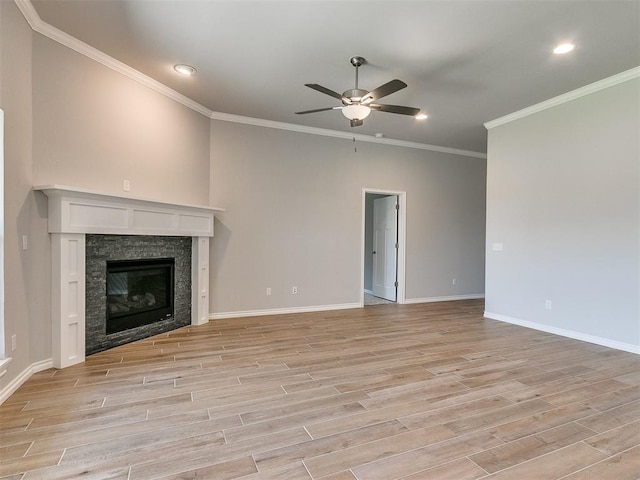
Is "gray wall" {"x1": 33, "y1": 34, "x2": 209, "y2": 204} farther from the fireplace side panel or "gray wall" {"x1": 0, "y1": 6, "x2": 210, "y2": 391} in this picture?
the fireplace side panel

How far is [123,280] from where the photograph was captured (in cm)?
370

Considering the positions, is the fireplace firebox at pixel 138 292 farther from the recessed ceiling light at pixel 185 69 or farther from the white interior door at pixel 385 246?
the white interior door at pixel 385 246

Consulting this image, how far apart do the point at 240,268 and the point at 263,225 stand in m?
0.74

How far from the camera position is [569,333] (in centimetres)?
405

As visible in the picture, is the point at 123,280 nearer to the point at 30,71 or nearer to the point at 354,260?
the point at 30,71

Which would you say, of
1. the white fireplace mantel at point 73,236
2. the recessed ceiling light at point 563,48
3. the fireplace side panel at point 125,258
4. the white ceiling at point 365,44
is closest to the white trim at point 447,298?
the white ceiling at point 365,44

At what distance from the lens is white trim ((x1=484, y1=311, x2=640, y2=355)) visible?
11.6ft

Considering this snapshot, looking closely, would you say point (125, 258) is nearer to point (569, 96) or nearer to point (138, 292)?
point (138, 292)

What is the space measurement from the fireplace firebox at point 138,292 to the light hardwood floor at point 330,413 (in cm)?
34

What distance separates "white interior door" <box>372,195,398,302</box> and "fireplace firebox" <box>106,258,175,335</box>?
12.9ft

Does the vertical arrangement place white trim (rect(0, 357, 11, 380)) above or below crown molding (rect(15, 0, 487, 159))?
below

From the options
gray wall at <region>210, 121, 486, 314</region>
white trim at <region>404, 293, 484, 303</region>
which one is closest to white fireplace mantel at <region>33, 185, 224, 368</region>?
gray wall at <region>210, 121, 486, 314</region>

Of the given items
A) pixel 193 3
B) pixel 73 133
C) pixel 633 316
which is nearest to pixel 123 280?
pixel 73 133

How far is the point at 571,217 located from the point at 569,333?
1427 mm
